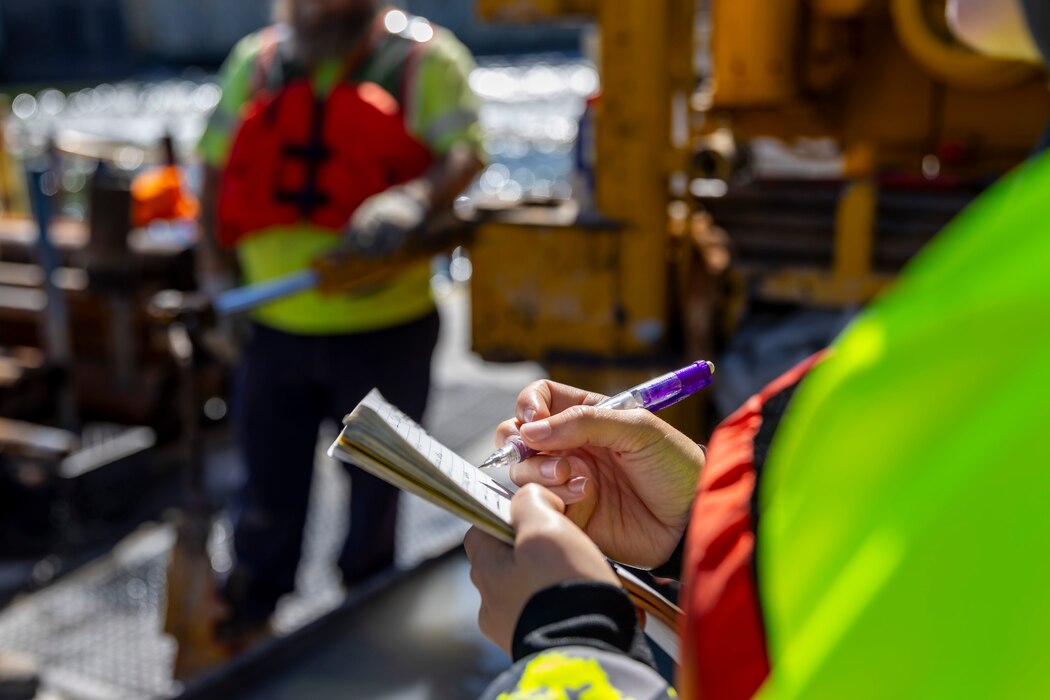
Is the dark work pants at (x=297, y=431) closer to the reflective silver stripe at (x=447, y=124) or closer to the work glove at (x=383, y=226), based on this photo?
the work glove at (x=383, y=226)

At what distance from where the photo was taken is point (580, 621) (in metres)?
0.91

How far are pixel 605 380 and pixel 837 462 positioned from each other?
9.19 feet

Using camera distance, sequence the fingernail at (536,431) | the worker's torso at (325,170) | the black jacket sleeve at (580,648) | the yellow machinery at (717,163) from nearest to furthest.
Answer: the black jacket sleeve at (580,648) → the fingernail at (536,431) → the worker's torso at (325,170) → the yellow machinery at (717,163)

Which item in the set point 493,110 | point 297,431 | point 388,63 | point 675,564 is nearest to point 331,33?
point 388,63

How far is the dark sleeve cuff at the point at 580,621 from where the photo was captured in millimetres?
910

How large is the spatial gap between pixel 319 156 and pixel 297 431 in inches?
28.2

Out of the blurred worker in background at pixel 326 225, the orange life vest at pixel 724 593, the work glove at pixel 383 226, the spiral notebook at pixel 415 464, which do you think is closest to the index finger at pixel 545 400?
the spiral notebook at pixel 415 464

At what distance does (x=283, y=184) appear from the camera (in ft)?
9.34

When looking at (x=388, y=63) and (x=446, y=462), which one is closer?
(x=446, y=462)

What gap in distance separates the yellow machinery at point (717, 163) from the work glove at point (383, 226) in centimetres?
68

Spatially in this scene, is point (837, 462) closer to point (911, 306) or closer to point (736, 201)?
point (911, 306)

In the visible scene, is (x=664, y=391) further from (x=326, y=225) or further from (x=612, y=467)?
(x=326, y=225)

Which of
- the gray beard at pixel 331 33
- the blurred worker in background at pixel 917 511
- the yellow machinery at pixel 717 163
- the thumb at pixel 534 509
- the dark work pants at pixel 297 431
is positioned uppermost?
the blurred worker in background at pixel 917 511

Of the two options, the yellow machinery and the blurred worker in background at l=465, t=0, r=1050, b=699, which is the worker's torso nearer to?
the yellow machinery
